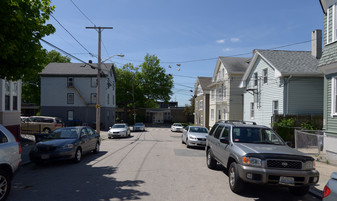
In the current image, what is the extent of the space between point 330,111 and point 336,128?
0.88 metres

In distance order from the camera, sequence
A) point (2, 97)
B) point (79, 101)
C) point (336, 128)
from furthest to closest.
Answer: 1. point (79, 101)
2. point (2, 97)
3. point (336, 128)

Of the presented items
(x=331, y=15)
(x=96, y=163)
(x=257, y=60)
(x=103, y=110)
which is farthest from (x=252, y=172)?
(x=103, y=110)

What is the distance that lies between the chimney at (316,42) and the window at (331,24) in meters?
7.77

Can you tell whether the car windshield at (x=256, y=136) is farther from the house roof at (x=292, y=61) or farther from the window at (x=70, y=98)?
the window at (x=70, y=98)

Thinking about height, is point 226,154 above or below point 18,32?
below

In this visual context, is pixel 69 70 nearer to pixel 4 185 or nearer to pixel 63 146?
pixel 63 146

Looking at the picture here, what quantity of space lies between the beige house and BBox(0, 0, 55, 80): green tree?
22.3m

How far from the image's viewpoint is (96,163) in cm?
1037

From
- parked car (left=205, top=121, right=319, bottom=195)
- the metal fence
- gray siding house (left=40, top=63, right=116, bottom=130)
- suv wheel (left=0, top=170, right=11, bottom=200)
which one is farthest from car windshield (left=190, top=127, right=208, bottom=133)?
gray siding house (left=40, top=63, right=116, bottom=130)

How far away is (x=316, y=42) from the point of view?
771 inches

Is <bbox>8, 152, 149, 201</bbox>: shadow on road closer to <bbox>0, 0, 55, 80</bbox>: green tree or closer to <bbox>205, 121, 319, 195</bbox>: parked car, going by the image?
<bbox>205, 121, 319, 195</bbox>: parked car

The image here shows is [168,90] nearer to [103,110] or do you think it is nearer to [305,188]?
[103,110]

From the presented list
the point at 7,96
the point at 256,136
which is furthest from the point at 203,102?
the point at 256,136

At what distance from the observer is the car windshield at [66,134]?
35.4ft
